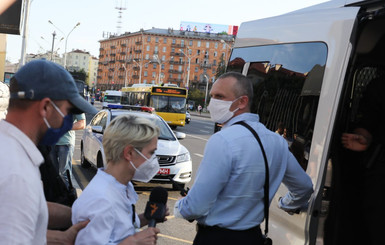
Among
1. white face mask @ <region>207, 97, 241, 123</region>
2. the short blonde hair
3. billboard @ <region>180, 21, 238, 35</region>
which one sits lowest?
the short blonde hair

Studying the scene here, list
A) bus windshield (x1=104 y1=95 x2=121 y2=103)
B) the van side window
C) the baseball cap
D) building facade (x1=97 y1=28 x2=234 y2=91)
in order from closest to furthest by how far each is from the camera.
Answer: the baseball cap
the van side window
bus windshield (x1=104 y1=95 x2=121 y2=103)
building facade (x1=97 y1=28 x2=234 y2=91)

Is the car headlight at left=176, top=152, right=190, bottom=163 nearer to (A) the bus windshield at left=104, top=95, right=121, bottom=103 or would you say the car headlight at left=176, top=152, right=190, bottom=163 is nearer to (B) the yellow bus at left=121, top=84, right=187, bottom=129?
(B) the yellow bus at left=121, top=84, right=187, bottom=129

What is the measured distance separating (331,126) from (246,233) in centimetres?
82

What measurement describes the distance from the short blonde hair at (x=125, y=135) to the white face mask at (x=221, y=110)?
57 cm

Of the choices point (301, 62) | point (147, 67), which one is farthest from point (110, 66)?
point (301, 62)

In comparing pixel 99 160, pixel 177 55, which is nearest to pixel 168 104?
pixel 99 160

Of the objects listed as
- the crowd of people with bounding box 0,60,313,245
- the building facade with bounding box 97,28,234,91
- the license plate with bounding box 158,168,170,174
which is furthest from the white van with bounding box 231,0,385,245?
the building facade with bounding box 97,28,234,91

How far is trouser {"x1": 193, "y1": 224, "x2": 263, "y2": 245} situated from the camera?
2654 millimetres

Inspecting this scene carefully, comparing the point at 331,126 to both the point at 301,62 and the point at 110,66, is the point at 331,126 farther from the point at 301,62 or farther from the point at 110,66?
the point at 110,66

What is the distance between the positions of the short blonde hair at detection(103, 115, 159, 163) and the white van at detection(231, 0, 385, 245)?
1.07 m

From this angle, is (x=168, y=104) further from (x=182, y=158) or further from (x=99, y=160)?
(x=182, y=158)

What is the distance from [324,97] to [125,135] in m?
1.24

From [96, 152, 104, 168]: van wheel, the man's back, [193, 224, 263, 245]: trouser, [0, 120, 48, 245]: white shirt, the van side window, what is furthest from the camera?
[96, 152, 104, 168]: van wheel

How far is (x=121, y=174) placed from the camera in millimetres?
2377
